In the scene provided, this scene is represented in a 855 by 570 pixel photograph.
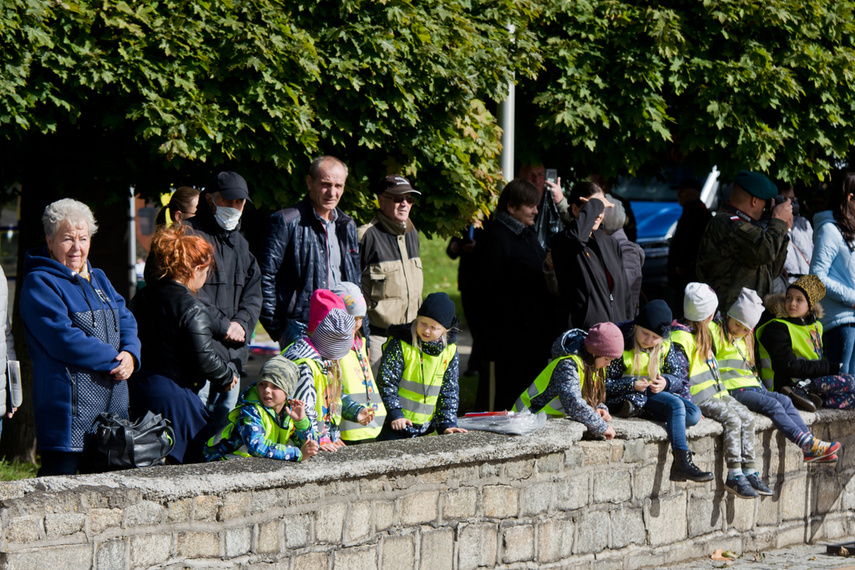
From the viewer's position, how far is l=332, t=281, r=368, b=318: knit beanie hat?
532cm

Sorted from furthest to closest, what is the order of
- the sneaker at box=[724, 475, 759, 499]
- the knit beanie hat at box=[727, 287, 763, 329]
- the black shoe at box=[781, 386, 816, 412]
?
1. the black shoe at box=[781, 386, 816, 412]
2. the knit beanie hat at box=[727, 287, 763, 329]
3. the sneaker at box=[724, 475, 759, 499]

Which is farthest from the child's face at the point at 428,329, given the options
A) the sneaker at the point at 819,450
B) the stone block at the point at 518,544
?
the sneaker at the point at 819,450

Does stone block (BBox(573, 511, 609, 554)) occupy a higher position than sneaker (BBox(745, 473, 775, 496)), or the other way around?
sneaker (BBox(745, 473, 775, 496))

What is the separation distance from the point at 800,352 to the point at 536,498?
9.02 ft

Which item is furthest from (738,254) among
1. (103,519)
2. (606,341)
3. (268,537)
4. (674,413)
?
(103,519)

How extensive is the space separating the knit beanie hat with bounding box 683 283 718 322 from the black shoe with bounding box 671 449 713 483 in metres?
0.86

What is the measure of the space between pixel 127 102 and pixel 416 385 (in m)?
2.19

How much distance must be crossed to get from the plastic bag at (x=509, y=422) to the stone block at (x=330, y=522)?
1089mm

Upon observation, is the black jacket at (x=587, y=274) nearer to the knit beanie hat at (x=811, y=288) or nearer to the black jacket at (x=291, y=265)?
the knit beanie hat at (x=811, y=288)

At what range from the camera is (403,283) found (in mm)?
6418

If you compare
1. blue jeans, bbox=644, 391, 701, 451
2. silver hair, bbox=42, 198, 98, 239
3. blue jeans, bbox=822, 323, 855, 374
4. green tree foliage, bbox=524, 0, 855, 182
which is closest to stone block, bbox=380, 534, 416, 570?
blue jeans, bbox=644, 391, 701, 451

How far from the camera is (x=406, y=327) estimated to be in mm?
5648

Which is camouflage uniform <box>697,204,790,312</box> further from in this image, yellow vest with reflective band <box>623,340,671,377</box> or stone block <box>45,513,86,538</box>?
stone block <box>45,513,86,538</box>

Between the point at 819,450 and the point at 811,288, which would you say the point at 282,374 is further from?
the point at 811,288
